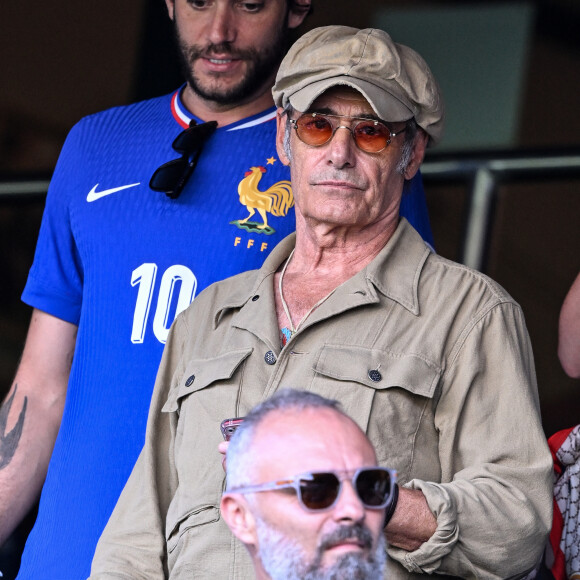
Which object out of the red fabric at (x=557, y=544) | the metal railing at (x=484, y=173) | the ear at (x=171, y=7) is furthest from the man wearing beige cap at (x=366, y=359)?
the metal railing at (x=484, y=173)

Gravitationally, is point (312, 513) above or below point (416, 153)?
A: below

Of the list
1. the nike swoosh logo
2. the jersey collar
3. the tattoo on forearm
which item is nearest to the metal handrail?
the jersey collar

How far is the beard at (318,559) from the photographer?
194 cm

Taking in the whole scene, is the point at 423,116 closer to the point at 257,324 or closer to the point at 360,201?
the point at 360,201

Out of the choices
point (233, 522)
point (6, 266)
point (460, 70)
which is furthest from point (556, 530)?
point (460, 70)

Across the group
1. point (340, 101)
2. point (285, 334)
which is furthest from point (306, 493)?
A: point (340, 101)

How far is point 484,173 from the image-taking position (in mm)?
3906

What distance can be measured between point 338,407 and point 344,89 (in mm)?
991

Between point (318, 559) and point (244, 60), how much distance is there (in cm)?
182

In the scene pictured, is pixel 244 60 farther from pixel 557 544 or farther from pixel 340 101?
pixel 557 544

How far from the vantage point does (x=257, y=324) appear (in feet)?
Answer: 9.27

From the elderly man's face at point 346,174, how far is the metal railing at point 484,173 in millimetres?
1031

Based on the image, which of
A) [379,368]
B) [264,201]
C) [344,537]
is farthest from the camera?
[264,201]

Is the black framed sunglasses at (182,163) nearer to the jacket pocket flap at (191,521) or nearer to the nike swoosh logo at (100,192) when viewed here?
the nike swoosh logo at (100,192)
